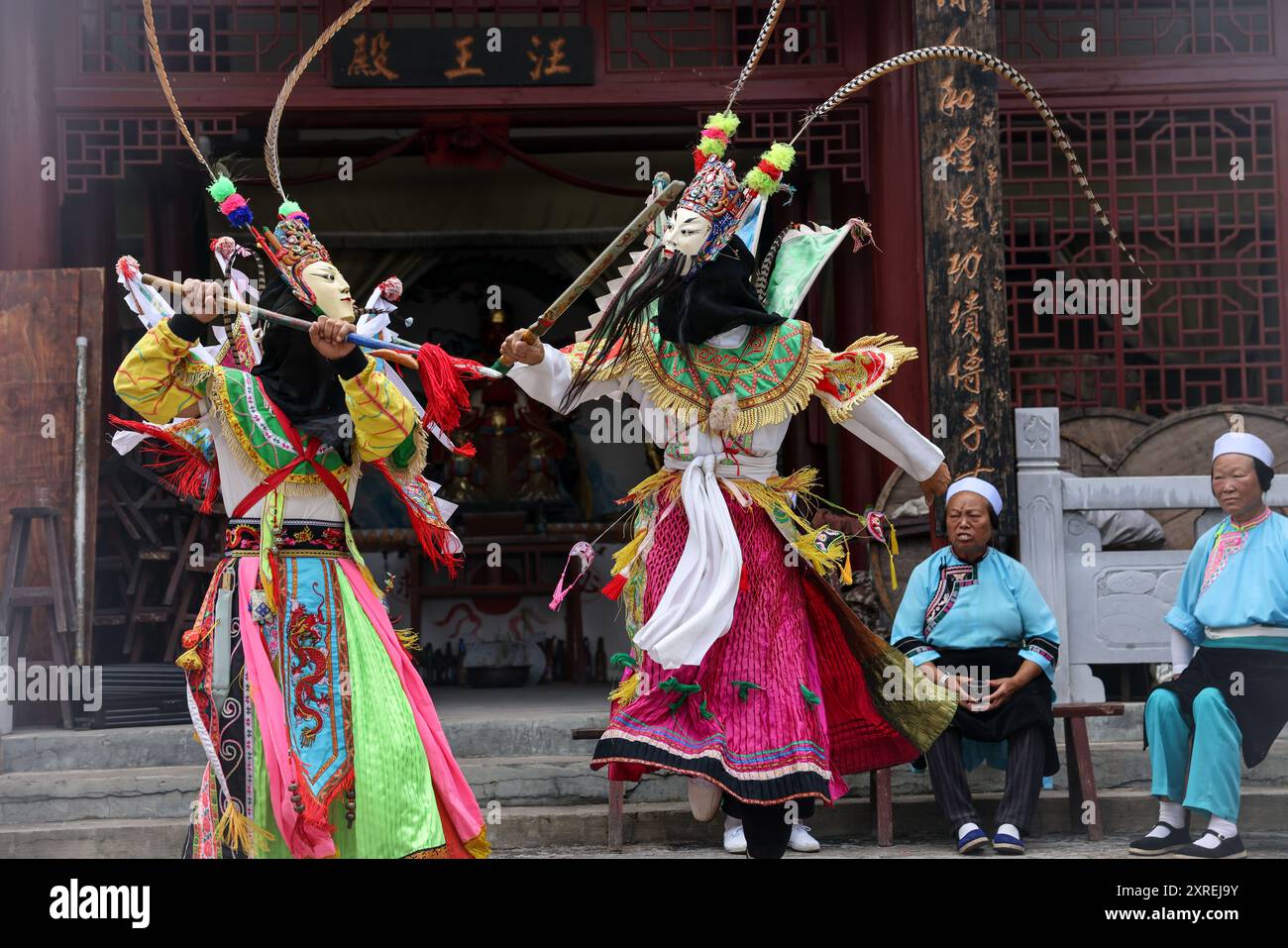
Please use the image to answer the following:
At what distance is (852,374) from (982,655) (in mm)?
1114

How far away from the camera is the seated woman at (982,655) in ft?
18.0

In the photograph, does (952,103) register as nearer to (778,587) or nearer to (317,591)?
(778,587)

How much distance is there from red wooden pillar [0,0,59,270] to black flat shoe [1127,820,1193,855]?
494 centimetres

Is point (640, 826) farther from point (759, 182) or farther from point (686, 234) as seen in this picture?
point (759, 182)

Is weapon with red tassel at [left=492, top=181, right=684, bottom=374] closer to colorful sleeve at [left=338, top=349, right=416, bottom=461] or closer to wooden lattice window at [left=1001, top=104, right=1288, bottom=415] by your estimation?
colorful sleeve at [left=338, top=349, right=416, bottom=461]

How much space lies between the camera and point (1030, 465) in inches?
259

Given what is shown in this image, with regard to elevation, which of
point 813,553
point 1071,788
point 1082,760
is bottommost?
point 1071,788

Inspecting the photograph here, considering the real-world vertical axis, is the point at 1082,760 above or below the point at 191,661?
below

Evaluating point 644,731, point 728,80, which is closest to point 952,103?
point 728,80

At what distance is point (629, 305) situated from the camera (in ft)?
16.4

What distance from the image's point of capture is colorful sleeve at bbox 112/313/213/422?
433 cm

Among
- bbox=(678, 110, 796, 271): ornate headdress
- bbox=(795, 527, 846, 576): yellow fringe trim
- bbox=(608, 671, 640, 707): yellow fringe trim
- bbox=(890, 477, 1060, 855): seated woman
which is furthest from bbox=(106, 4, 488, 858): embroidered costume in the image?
bbox=(890, 477, 1060, 855): seated woman
